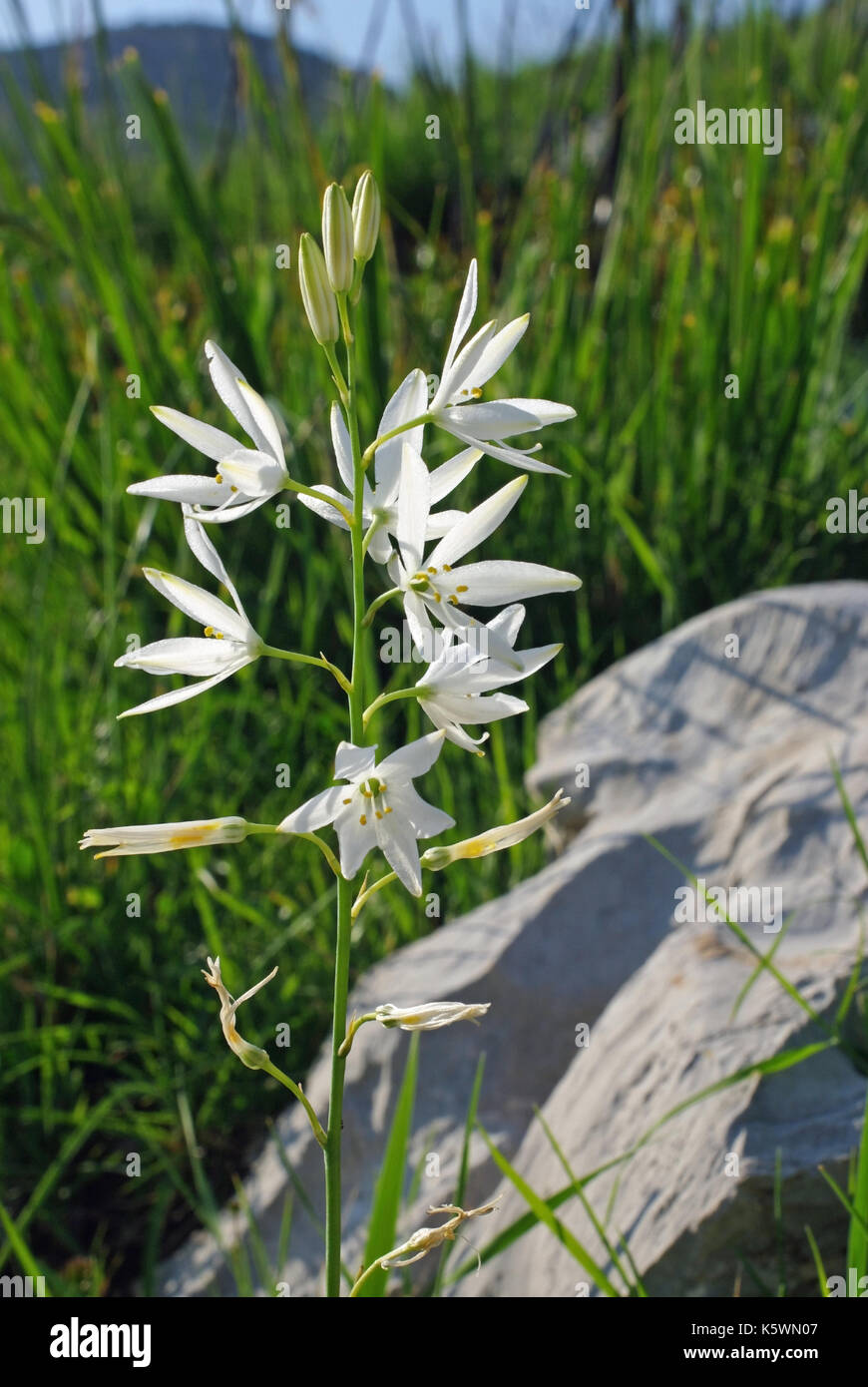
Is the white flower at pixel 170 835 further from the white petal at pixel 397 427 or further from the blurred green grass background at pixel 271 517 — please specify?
the blurred green grass background at pixel 271 517

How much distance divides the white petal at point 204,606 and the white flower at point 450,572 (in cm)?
14

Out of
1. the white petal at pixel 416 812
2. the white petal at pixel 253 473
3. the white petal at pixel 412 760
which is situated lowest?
the white petal at pixel 416 812

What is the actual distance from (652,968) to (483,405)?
1.19 meters

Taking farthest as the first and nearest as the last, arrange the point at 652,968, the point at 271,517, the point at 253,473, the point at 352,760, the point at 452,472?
the point at 271,517 < the point at 652,968 < the point at 452,472 < the point at 253,473 < the point at 352,760

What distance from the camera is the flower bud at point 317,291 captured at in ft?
3.03

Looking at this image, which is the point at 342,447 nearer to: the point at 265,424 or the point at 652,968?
the point at 265,424

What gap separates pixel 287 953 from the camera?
99.6 inches

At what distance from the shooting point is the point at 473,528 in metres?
0.95

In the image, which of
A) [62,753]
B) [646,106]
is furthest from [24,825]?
[646,106]

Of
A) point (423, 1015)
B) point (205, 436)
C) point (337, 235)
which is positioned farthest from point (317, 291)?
point (423, 1015)

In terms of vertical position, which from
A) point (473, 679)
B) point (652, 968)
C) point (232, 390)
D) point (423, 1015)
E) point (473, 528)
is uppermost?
point (232, 390)

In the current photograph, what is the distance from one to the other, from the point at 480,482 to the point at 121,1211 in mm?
2032

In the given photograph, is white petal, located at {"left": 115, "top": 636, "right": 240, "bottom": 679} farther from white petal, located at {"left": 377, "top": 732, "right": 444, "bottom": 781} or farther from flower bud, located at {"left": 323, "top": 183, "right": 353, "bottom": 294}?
flower bud, located at {"left": 323, "top": 183, "right": 353, "bottom": 294}

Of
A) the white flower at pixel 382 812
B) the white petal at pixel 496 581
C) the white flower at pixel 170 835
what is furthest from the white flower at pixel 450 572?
the white flower at pixel 170 835
